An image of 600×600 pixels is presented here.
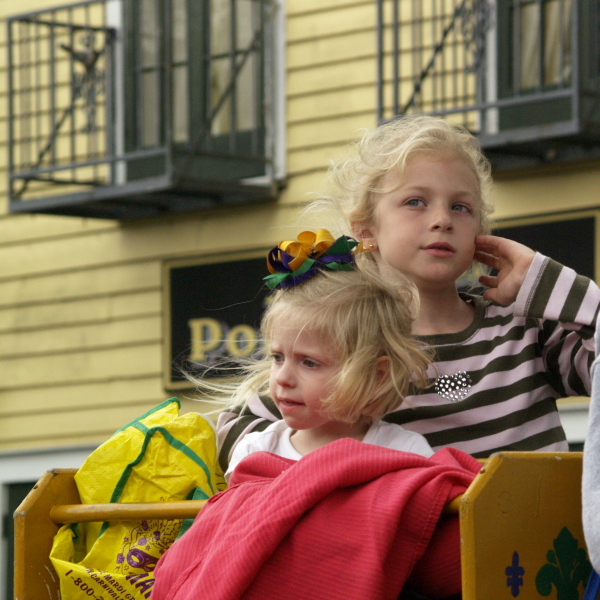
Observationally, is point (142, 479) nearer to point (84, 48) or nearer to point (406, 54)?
point (406, 54)

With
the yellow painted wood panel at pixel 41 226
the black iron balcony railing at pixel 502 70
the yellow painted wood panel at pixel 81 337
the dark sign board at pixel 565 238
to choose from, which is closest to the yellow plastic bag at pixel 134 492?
the black iron balcony railing at pixel 502 70

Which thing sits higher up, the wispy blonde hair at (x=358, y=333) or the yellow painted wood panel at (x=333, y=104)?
the yellow painted wood panel at (x=333, y=104)

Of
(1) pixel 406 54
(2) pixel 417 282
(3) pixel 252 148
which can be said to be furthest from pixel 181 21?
(2) pixel 417 282

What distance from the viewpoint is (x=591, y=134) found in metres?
6.86

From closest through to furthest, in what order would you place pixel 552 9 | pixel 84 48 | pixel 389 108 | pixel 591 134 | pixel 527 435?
pixel 527 435, pixel 591 134, pixel 552 9, pixel 389 108, pixel 84 48

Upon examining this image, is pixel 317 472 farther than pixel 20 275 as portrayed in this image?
No

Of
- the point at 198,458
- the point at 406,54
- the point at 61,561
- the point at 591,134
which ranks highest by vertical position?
the point at 406,54

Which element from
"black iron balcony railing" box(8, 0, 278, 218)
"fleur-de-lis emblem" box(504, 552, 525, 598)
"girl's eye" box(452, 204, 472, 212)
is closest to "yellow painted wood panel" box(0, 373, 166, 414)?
"black iron balcony railing" box(8, 0, 278, 218)

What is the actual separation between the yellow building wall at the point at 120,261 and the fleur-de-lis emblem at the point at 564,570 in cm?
529

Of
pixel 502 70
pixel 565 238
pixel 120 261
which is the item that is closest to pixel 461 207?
pixel 565 238

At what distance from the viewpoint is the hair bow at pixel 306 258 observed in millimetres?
2773

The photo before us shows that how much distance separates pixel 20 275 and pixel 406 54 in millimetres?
3429

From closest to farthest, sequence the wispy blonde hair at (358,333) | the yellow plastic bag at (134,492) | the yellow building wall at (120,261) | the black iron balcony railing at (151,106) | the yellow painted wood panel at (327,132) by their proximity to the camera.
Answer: the wispy blonde hair at (358,333), the yellow plastic bag at (134,492), the yellow painted wood panel at (327,132), the yellow building wall at (120,261), the black iron balcony railing at (151,106)

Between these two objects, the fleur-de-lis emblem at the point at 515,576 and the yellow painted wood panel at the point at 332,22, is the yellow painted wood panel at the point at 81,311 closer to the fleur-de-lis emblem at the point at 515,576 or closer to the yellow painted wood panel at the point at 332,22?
the yellow painted wood panel at the point at 332,22
